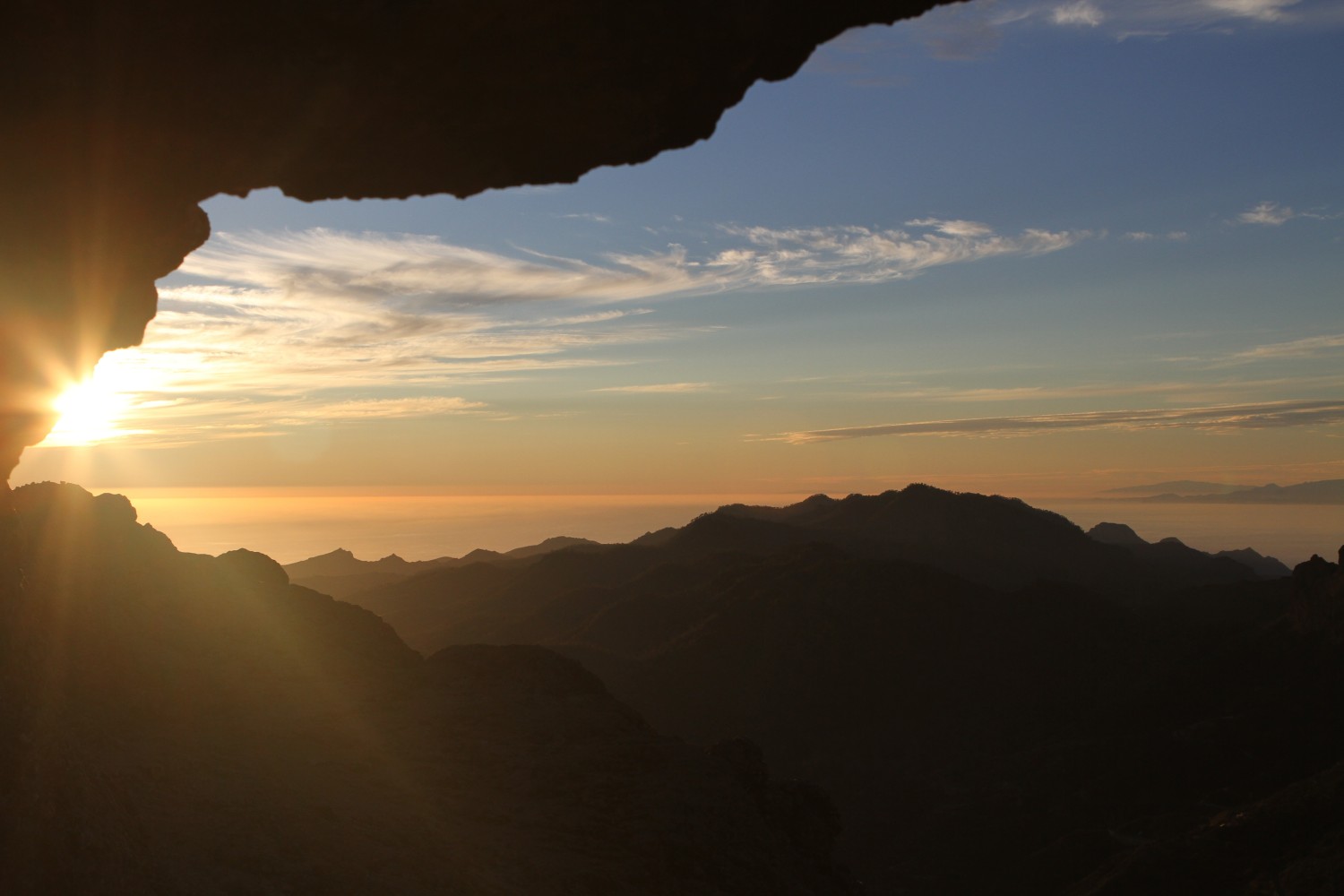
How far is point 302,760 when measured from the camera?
21016 mm

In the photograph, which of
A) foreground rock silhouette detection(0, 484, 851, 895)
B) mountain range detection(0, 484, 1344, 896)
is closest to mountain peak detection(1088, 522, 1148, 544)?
mountain range detection(0, 484, 1344, 896)

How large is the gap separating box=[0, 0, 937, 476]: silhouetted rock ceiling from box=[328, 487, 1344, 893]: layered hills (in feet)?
110

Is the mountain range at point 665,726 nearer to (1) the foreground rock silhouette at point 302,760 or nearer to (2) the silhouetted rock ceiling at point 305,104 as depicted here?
(1) the foreground rock silhouette at point 302,760

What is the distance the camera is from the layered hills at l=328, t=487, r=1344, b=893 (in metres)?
44.3

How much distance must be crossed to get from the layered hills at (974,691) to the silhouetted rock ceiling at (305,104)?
33532 mm

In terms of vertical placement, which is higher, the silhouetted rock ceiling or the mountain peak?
the silhouetted rock ceiling

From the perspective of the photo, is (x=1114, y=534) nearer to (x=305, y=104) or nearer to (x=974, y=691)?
(x=974, y=691)

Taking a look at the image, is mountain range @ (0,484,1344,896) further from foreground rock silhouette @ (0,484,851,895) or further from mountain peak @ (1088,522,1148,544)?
mountain peak @ (1088,522,1148,544)

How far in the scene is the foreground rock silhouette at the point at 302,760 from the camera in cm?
1266

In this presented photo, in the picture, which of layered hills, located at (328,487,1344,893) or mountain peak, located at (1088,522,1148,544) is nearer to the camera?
layered hills, located at (328,487,1344,893)

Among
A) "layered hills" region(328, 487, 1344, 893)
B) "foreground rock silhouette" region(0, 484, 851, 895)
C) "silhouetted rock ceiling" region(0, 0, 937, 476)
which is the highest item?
"silhouetted rock ceiling" region(0, 0, 937, 476)

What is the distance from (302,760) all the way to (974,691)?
5363 cm

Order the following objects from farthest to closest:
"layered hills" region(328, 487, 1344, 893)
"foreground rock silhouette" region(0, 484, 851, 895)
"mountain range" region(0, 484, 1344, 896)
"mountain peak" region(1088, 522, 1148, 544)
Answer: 1. "mountain peak" region(1088, 522, 1148, 544)
2. "layered hills" region(328, 487, 1344, 893)
3. "mountain range" region(0, 484, 1344, 896)
4. "foreground rock silhouette" region(0, 484, 851, 895)

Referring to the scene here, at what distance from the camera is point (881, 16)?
8.57 metres
